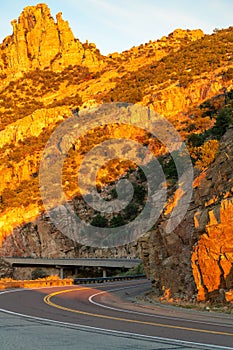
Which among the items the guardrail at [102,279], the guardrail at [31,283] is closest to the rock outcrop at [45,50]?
the guardrail at [102,279]

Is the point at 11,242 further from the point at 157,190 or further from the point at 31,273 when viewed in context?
the point at 157,190

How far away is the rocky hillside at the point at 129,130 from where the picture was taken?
19859mm

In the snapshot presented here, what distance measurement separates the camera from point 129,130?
8012 centimetres

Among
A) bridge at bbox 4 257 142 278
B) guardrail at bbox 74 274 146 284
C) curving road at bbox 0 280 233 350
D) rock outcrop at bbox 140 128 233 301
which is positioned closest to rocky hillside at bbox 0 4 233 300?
rock outcrop at bbox 140 128 233 301

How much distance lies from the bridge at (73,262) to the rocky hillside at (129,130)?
12.2ft

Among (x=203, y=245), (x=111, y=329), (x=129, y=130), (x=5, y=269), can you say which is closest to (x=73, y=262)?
(x=5, y=269)

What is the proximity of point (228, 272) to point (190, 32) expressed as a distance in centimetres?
13809

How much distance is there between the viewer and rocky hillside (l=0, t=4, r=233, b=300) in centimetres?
1986

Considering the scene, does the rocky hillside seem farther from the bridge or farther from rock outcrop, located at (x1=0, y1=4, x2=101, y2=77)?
the bridge

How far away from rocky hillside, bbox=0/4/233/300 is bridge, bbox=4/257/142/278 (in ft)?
12.2

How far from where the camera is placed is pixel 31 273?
6131 centimetres

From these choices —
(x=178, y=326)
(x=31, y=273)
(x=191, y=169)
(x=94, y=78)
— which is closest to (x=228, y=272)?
(x=178, y=326)

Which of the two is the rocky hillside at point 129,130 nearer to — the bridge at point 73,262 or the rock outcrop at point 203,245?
the rock outcrop at point 203,245

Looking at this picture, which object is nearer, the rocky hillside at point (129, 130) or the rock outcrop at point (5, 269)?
the rocky hillside at point (129, 130)
